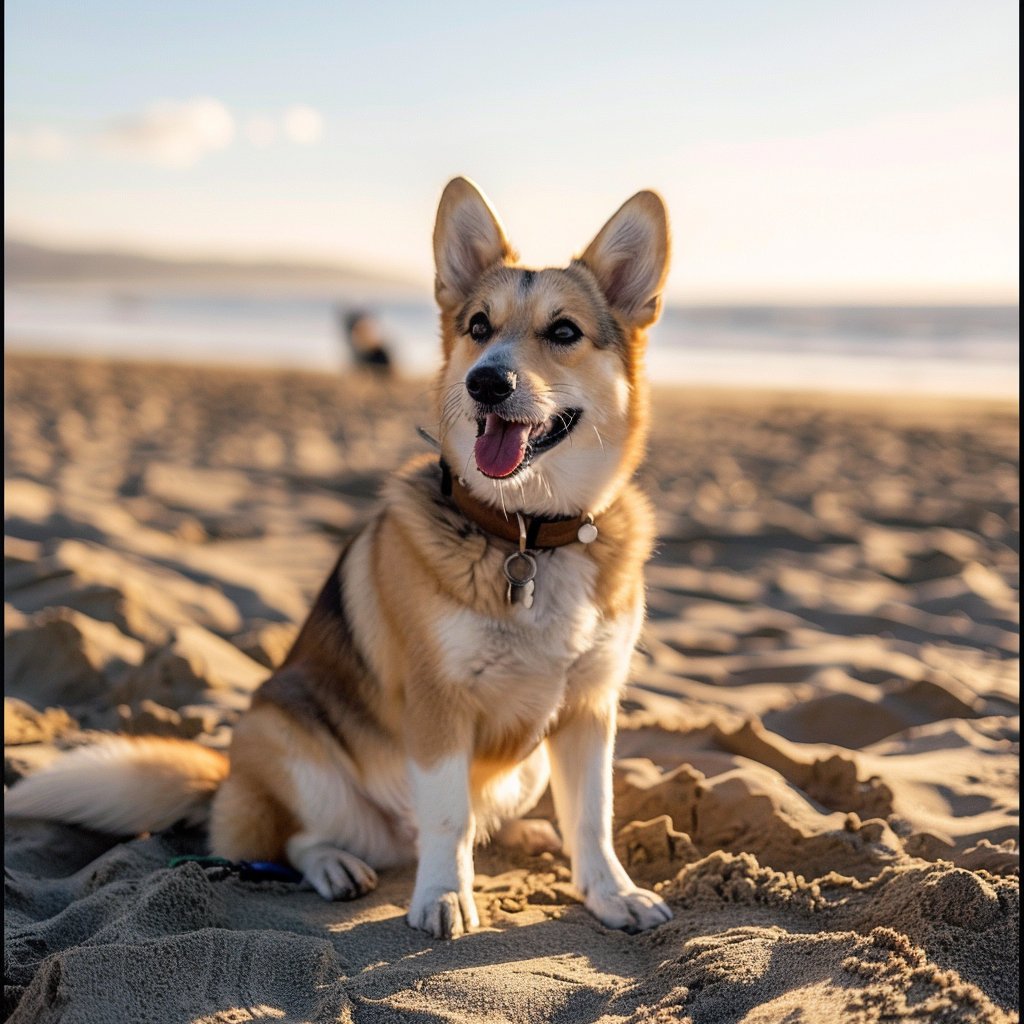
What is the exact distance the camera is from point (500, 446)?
8.62ft

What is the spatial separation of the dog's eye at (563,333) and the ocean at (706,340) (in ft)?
39.7

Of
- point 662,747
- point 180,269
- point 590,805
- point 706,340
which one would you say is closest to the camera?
point 590,805

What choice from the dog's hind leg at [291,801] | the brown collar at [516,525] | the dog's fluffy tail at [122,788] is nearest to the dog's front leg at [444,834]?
the dog's hind leg at [291,801]

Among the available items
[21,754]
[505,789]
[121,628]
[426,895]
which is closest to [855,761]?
[505,789]

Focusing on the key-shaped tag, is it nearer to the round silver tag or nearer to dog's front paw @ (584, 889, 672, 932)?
the round silver tag

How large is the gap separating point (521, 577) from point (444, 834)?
0.66 m

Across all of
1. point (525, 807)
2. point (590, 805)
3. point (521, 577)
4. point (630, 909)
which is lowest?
point (630, 909)

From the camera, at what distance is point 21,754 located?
11.3 ft

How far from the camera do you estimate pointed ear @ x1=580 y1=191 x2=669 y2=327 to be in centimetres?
287

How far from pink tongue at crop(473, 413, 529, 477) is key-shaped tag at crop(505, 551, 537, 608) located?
221mm

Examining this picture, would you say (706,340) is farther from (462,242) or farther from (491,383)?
(491,383)

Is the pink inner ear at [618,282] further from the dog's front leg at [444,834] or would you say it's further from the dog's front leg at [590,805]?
the dog's front leg at [444,834]

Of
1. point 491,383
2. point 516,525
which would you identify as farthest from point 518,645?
point 491,383

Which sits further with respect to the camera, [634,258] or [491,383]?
[634,258]
